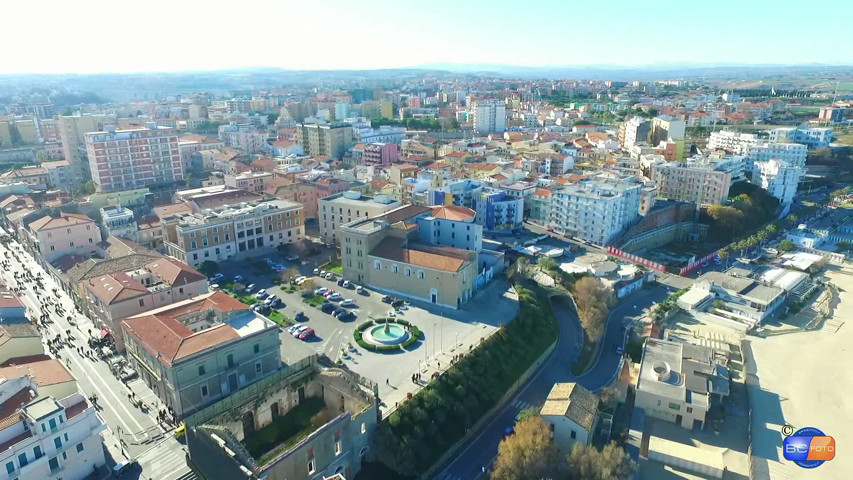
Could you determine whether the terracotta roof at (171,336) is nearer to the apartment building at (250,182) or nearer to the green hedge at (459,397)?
the green hedge at (459,397)

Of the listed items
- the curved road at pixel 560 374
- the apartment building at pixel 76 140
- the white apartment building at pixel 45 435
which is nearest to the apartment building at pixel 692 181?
the curved road at pixel 560 374

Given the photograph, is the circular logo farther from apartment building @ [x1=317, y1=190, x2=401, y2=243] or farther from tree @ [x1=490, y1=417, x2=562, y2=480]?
apartment building @ [x1=317, y1=190, x2=401, y2=243]

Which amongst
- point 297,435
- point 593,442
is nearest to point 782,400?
point 593,442

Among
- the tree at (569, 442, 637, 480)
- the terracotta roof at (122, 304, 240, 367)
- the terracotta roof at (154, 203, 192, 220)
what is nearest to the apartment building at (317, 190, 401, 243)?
the terracotta roof at (154, 203, 192, 220)

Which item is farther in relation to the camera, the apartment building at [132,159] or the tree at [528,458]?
the apartment building at [132,159]

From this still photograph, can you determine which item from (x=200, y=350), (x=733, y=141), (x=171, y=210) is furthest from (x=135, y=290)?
(x=733, y=141)

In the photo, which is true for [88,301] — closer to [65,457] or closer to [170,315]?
[170,315]
